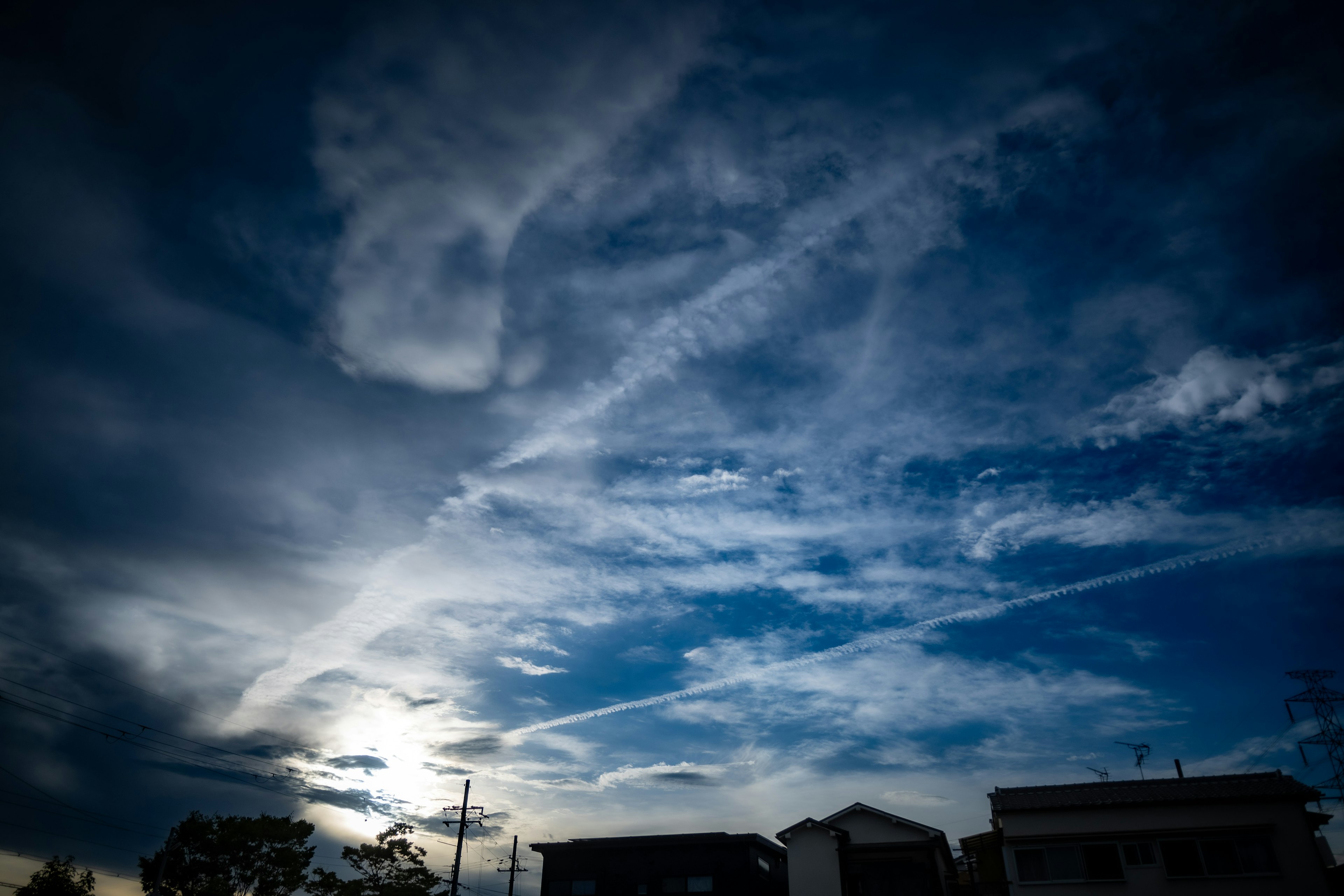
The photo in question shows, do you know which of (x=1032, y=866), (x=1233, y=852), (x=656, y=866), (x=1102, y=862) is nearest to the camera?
(x=1233, y=852)

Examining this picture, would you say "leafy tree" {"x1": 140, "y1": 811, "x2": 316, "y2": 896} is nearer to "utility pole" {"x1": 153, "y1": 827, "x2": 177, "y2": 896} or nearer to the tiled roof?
"utility pole" {"x1": 153, "y1": 827, "x2": 177, "y2": 896}

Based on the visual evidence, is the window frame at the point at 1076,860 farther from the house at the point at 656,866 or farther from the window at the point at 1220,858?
the house at the point at 656,866

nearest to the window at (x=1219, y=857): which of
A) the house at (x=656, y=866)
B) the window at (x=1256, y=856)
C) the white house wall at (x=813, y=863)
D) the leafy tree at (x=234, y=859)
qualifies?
the window at (x=1256, y=856)

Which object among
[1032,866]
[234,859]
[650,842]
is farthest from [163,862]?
[1032,866]

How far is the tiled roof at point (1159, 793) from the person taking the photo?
24.0 metres

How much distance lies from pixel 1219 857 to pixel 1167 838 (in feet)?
5.27

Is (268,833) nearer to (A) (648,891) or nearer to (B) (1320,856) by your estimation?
(A) (648,891)

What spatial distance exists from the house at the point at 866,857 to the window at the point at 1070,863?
450cm

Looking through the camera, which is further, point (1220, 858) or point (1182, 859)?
point (1182, 859)

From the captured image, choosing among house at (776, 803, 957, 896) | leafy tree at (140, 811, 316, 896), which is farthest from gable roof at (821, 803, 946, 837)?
leafy tree at (140, 811, 316, 896)

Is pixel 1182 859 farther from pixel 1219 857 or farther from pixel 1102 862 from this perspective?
pixel 1102 862

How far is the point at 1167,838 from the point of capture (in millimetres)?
24844

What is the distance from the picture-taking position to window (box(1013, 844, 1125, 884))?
25203 mm

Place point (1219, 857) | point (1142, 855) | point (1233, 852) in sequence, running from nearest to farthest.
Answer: point (1233, 852) < point (1219, 857) < point (1142, 855)
